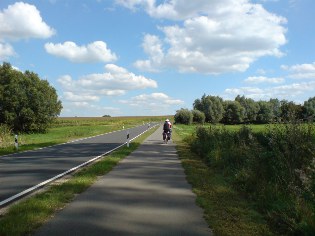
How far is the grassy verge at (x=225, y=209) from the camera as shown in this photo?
20.6 ft

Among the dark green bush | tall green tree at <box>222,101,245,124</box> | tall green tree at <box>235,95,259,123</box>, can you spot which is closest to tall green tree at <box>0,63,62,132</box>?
the dark green bush

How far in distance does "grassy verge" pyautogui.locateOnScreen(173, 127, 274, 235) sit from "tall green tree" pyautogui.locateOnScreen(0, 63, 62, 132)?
183 ft

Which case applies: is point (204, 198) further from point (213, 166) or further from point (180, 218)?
point (213, 166)

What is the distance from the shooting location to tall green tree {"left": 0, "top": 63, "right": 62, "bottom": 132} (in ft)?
205

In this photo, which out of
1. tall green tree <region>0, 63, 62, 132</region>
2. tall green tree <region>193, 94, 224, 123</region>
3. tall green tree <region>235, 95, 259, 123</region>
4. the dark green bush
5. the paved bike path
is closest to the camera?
the paved bike path

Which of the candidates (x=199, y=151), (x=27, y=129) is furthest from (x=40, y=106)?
(x=199, y=151)

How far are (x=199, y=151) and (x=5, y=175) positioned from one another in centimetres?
992

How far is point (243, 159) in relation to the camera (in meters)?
13.2

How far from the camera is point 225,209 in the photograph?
7711 mm

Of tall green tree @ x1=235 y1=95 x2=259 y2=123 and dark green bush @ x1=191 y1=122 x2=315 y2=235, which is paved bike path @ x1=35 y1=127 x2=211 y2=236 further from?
tall green tree @ x1=235 y1=95 x2=259 y2=123

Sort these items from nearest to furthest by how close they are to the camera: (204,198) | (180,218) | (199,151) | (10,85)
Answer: (180,218), (204,198), (199,151), (10,85)

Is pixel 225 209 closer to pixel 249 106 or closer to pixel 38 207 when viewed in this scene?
pixel 38 207

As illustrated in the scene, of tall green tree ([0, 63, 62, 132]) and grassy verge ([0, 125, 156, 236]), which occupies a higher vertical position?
tall green tree ([0, 63, 62, 132])

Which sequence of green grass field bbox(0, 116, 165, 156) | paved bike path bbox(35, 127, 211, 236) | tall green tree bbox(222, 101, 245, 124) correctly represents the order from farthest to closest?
tall green tree bbox(222, 101, 245, 124) → green grass field bbox(0, 116, 165, 156) → paved bike path bbox(35, 127, 211, 236)
